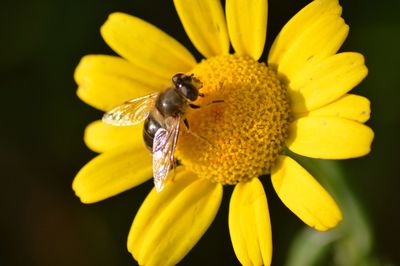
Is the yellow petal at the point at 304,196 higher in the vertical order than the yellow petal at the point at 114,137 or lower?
lower

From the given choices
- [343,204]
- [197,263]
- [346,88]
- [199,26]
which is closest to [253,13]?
[199,26]

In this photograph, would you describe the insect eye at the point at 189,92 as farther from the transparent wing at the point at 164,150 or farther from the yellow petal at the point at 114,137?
the yellow petal at the point at 114,137

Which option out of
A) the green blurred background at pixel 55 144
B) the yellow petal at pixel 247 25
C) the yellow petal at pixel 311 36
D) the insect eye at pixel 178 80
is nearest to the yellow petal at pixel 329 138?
the yellow petal at pixel 311 36

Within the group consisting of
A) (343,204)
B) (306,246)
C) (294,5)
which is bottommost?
(306,246)

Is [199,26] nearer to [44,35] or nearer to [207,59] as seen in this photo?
[207,59]

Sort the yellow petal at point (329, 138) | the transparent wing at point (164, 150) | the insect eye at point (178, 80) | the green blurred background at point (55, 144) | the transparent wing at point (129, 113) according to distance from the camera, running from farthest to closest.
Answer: the green blurred background at point (55, 144) → the transparent wing at point (129, 113) → the insect eye at point (178, 80) → the transparent wing at point (164, 150) → the yellow petal at point (329, 138)

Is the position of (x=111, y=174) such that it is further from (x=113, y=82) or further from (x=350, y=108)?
(x=350, y=108)
